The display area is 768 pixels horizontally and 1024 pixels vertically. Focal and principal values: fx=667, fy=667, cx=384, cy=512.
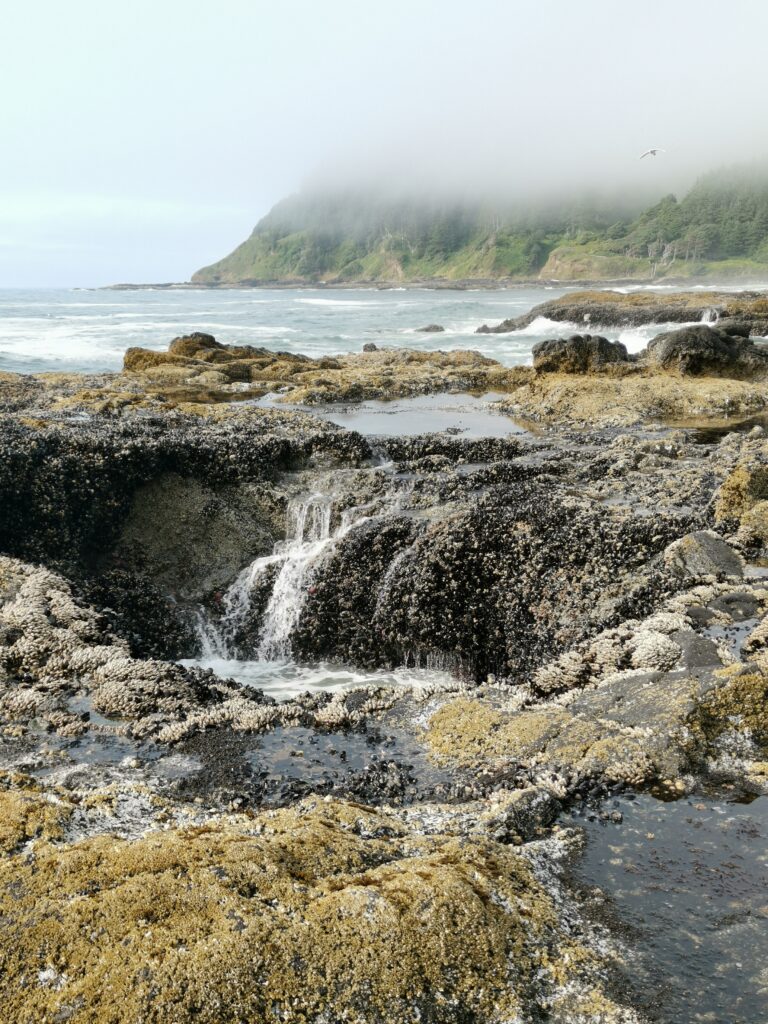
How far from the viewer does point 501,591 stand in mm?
12055

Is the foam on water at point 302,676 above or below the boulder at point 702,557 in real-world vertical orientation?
below

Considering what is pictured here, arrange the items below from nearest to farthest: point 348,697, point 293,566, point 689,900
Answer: point 689,900
point 348,697
point 293,566

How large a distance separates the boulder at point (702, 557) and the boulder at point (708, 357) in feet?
60.8

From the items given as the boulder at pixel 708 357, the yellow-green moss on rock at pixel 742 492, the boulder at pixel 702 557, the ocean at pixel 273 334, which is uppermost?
the ocean at pixel 273 334

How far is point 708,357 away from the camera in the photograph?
89.2 feet

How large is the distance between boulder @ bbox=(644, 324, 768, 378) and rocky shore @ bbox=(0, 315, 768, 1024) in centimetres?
650

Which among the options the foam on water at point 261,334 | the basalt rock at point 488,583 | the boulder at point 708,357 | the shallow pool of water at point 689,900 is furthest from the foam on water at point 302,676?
the foam on water at point 261,334

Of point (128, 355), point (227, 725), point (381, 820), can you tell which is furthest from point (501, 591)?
point (128, 355)

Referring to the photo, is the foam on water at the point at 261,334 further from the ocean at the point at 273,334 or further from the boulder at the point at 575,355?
the boulder at the point at 575,355

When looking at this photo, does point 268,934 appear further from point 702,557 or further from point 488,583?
point 702,557

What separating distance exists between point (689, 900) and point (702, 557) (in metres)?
7.12

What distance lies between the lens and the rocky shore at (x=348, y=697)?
154 inches

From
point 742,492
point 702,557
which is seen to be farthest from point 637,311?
point 702,557

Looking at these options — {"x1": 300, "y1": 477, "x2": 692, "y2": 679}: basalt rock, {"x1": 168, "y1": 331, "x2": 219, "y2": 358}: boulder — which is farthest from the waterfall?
{"x1": 168, "y1": 331, "x2": 219, "y2": 358}: boulder
